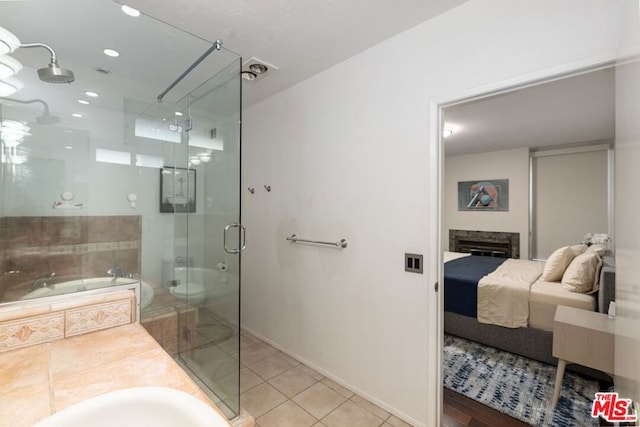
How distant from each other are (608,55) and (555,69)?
Answer: 17cm

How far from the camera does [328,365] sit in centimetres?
226

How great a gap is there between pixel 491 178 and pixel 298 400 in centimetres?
520

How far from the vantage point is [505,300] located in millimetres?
2666

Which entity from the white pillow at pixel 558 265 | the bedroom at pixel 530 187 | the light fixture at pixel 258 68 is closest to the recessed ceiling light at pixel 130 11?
the light fixture at pixel 258 68

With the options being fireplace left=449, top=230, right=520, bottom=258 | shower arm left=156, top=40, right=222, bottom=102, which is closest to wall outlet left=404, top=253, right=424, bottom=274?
shower arm left=156, top=40, right=222, bottom=102

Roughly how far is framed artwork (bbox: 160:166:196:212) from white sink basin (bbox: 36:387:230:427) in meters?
1.74

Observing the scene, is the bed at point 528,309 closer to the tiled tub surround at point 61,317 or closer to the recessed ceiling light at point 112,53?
the tiled tub surround at point 61,317

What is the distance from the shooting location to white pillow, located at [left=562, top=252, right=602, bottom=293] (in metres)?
2.50

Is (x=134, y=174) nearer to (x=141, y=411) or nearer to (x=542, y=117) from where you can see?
(x=141, y=411)

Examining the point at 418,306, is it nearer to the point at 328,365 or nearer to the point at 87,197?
the point at 328,365

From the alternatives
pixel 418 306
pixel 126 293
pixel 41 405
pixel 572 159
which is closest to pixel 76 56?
pixel 126 293

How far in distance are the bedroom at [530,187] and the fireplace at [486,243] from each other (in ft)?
0.05

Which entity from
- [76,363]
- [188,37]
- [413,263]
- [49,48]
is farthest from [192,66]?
[413,263]

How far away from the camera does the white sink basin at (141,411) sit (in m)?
0.62
